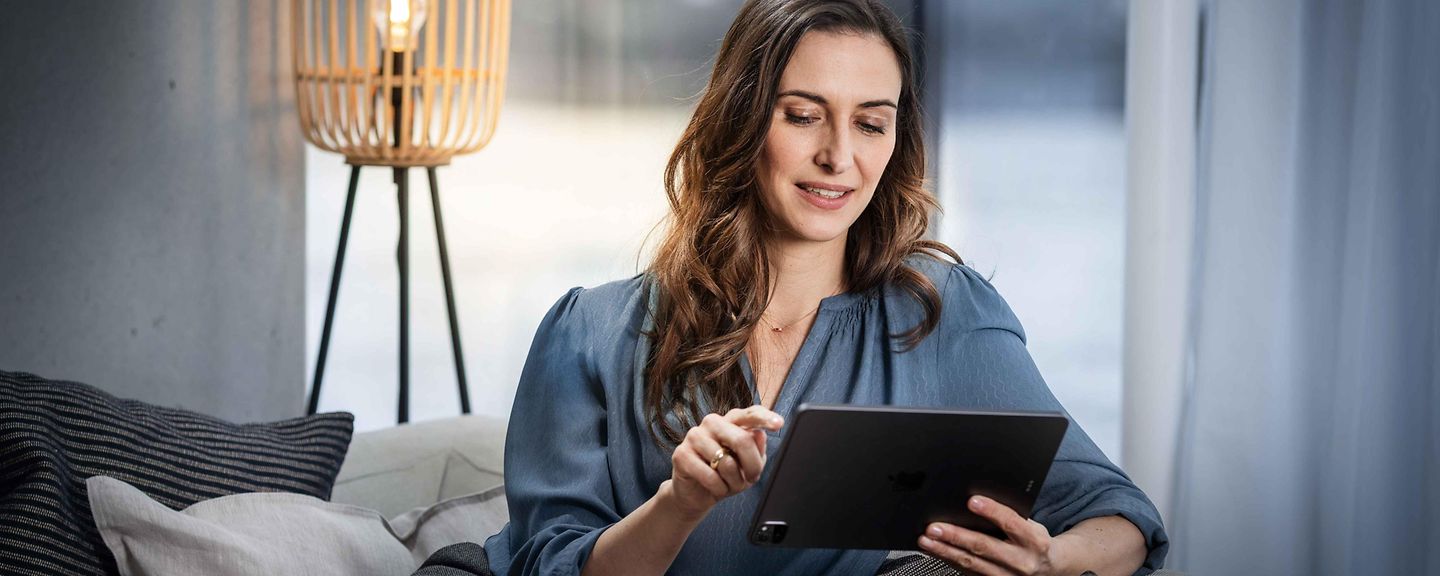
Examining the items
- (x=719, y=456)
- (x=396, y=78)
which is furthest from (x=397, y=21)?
(x=719, y=456)

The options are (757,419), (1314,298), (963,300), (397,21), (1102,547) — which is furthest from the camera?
(397,21)

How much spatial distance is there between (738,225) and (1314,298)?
4.96 feet

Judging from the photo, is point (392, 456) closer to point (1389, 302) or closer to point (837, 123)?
point (837, 123)

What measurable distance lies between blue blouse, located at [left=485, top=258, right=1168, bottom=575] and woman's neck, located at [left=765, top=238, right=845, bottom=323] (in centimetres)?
3

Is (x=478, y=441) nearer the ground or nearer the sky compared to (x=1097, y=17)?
nearer the ground

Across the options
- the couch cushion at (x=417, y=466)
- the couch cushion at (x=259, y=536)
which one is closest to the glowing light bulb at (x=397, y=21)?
the couch cushion at (x=417, y=466)

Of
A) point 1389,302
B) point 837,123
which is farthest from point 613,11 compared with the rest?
point 837,123

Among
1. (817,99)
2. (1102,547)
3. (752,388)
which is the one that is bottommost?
(1102,547)

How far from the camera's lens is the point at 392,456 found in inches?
83.2

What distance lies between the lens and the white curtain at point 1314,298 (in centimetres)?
238

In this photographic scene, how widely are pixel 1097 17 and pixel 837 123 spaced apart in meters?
2.25

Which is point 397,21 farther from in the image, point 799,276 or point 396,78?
point 799,276

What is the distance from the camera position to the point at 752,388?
1608mm

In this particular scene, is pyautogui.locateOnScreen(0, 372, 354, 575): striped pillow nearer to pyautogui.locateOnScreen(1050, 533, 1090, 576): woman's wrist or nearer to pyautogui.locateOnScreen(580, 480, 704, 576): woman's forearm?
pyautogui.locateOnScreen(580, 480, 704, 576): woman's forearm
